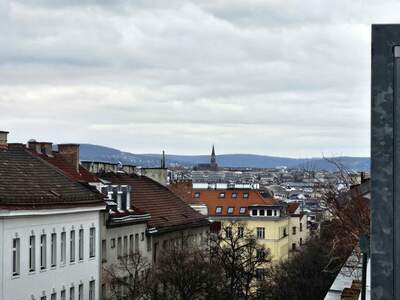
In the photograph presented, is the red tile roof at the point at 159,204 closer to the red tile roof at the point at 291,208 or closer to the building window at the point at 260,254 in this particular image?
the building window at the point at 260,254

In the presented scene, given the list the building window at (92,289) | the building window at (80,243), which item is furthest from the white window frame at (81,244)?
the building window at (92,289)

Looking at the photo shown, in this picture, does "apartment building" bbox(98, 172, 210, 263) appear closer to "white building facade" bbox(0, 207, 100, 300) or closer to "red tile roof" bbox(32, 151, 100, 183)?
"red tile roof" bbox(32, 151, 100, 183)

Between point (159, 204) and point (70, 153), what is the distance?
468 inches

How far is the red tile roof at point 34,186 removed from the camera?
37031 mm

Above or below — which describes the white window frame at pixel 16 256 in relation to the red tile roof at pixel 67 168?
below

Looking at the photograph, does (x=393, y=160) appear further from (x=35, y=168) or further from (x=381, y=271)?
(x=35, y=168)

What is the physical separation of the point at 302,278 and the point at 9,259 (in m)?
32.1

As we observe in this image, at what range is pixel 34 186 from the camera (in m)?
40.3

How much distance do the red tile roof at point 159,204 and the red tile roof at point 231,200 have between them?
158 feet

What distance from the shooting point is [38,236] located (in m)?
38.2

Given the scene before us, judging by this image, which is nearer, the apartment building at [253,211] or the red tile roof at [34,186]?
the red tile roof at [34,186]

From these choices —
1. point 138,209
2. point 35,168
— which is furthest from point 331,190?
point 138,209

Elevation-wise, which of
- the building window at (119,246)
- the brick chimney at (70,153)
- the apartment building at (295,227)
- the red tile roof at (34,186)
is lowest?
the apartment building at (295,227)

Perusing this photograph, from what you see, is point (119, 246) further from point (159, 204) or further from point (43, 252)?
point (159, 204)
